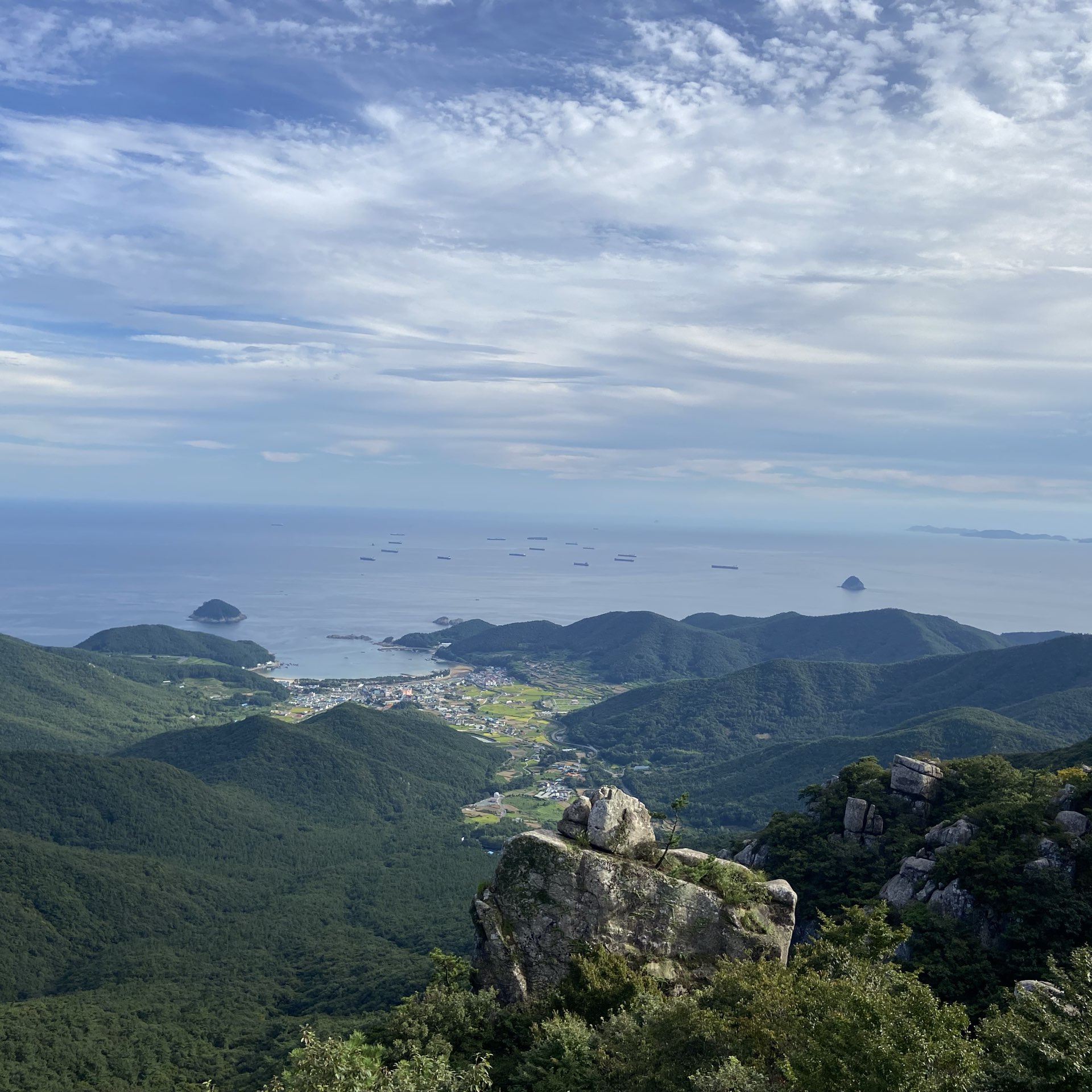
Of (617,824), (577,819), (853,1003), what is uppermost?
(853,1003)

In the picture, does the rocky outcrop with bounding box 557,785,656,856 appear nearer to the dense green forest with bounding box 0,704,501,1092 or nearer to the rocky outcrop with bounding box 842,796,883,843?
the rocky outcrop with bounding box 842,796,883,843

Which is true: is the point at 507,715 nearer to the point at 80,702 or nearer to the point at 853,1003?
the point at 80,702

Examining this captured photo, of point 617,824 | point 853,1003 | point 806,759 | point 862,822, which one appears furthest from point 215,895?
point 806,759

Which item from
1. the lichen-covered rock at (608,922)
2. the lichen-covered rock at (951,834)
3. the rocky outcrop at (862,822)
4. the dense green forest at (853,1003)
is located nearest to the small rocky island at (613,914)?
the lichen-covered rock at (608,922)

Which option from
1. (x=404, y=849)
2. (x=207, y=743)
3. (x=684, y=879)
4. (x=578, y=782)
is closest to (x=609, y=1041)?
(x=684, y=879)

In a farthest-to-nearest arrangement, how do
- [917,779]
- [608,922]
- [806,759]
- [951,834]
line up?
[806,759] < [917,779] < [951,834] < [608,922]

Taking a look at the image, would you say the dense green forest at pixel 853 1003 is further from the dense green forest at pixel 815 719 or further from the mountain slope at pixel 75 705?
the mountain slope at pixel 75 705

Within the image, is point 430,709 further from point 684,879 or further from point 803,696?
point 684,879
